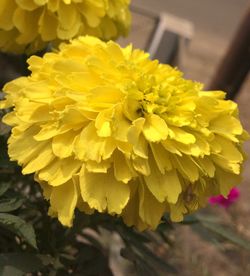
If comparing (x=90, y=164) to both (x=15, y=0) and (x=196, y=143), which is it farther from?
(x=15, y=0)

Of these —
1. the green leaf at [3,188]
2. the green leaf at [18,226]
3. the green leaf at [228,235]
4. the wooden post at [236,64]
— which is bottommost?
the wooden post at [236,64]

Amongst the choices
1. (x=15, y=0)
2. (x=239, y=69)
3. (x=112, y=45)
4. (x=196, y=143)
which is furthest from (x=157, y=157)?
Result: (x=239, y=69)

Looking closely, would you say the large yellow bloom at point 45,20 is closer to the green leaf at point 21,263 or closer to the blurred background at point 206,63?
the green leaf at point 21,263

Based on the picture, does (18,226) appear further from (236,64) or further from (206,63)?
(206,63)

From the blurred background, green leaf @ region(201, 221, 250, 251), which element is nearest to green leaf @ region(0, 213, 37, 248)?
green leaf @ region(201, 221, 250, 251)

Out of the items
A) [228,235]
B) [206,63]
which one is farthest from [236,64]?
[206,63]

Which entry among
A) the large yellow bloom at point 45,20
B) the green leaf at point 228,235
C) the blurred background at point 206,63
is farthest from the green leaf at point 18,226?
the blurred background at point 206,63
